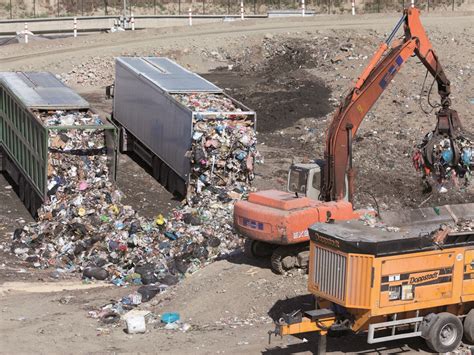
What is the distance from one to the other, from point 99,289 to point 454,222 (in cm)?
671

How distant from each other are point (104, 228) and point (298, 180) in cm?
466

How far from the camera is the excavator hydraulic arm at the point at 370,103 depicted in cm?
1867

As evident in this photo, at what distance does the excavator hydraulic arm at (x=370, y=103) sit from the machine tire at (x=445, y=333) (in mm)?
4289

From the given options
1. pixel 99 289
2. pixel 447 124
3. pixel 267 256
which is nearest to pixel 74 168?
pixel 99 289

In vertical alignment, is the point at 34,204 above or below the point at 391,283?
below

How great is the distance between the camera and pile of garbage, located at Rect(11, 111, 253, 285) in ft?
65.9

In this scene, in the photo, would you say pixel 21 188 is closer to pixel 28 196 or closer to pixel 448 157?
pixel 28 196

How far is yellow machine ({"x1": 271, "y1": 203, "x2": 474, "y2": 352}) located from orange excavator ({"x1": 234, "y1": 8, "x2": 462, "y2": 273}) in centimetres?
196

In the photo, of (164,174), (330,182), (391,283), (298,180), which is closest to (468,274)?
(391,283)

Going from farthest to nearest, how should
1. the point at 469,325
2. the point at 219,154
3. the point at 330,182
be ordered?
the point at 219,154
the point at 330,182
the point at 469,325

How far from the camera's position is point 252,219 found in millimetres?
17484

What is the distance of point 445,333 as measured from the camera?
1496cm

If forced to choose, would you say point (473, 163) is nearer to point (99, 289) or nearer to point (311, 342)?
point (311, 342)

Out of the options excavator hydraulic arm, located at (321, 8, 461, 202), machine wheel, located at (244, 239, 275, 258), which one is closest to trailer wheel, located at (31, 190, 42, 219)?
machine wheel, located at (244, 239, 275, 258)
